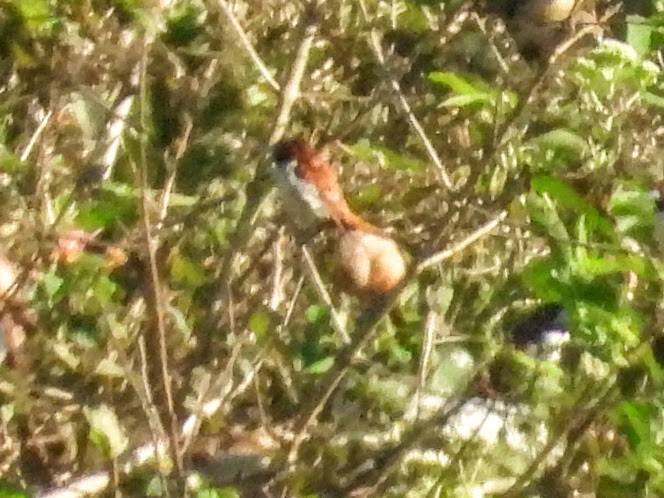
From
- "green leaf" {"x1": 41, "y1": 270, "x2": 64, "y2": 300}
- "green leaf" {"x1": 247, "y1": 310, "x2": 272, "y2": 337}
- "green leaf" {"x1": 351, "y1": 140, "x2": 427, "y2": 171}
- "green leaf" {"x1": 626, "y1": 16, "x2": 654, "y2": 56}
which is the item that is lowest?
"green leaf" {"x1": 247, "y1": 310, "x2": 272, "y2": 337}

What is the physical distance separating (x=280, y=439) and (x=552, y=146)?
0.71 meters

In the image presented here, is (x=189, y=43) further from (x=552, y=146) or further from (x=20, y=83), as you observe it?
(x=552, y=146)

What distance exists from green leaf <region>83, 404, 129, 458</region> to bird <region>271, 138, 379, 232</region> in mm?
447

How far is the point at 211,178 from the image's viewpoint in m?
2.50

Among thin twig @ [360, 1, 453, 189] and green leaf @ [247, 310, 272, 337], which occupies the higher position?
thin twig @ [360, 1, 453, 189]

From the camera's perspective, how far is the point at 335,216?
2.10 m

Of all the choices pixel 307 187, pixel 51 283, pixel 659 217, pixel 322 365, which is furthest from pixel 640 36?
pixel 51 283

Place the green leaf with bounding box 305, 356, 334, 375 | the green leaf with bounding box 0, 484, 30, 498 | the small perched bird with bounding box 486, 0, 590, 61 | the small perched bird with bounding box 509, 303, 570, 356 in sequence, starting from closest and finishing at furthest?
the green leaf with bounding box 0, 484, 30, 498
the green leaf with bounding box 305, 356, 334, 375
the small perched bird with bounding box 509, 303, 570, 356
the small perched bird with bounding box 486, 0, 590, 61

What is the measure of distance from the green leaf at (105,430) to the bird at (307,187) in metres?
0.45

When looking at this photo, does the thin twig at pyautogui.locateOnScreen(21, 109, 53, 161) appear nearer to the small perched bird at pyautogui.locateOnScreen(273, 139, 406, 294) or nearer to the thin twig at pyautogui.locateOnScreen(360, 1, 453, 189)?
the small perched bird at pyautogui.locateOnScreen(273, 139, 406, 294)

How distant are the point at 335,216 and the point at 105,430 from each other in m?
0.53

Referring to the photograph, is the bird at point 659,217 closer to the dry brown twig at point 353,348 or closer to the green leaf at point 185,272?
the dry brown twig at point 353,348

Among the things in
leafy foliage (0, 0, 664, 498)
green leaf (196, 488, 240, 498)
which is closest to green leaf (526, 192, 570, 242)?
leafy foliage (0, 0, 664, 498)

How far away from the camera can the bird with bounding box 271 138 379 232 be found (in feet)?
6.63
